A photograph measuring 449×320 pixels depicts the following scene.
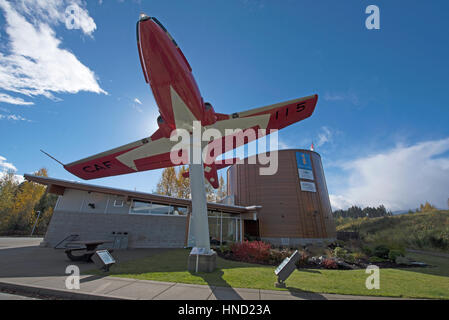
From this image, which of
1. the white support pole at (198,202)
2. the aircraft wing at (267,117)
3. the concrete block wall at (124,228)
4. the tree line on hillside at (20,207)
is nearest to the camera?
the aircraft wing at (267,117)

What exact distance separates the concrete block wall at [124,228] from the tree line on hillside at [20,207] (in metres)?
20.6

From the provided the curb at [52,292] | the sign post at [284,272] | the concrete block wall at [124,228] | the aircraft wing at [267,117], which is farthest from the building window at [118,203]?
the sign post at [284,272]

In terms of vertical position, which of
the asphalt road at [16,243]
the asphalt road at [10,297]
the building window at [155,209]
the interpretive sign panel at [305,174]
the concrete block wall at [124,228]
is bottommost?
the asphalt road at [10,297]

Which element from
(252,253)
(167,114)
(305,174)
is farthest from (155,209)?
(305,174)

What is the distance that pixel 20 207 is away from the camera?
28750 mm

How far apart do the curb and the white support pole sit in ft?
10.9

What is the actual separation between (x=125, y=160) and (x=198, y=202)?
3918 millimetres

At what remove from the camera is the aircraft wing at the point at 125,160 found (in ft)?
24.5

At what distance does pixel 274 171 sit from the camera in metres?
24.7

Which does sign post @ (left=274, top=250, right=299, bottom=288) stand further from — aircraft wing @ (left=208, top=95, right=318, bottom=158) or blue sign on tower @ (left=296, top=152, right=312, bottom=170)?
blue sign on tower @ (left=296, top=152, right=312, bottom=170)

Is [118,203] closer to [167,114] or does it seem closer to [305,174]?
[167,114]

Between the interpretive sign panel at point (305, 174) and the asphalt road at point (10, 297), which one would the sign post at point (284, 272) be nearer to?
the asphalt road at point (10, 297)
